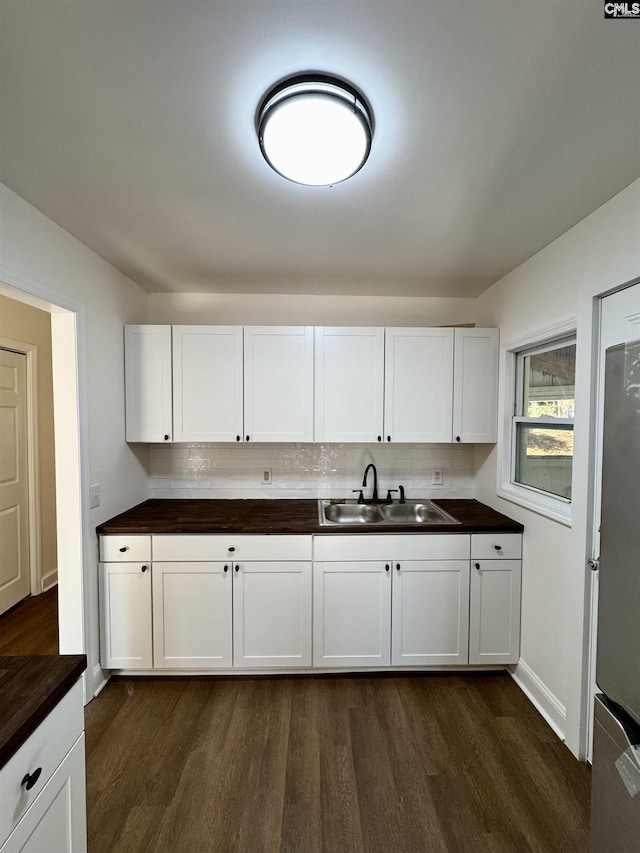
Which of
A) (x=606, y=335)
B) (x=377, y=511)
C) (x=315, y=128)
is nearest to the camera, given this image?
(x=315, y=128)

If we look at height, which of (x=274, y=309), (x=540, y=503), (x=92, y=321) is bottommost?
(x=540, y=503)

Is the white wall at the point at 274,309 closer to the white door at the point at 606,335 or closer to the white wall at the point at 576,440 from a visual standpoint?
the white wall at the point at 576,440

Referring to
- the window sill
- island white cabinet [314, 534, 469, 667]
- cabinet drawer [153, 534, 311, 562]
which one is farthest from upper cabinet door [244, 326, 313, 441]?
the window sill

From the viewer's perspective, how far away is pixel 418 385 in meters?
2.47

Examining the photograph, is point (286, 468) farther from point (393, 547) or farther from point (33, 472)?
point (33, 472)

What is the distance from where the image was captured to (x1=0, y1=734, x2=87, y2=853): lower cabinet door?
789 mm

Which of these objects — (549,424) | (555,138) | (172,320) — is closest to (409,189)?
(555,138)

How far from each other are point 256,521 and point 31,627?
1996 millimetres

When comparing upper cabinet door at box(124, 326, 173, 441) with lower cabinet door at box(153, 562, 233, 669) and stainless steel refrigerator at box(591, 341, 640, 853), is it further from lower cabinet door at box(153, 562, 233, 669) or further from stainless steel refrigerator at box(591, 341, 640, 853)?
stainless steel refrigerator at box(591, 341, 640, 853)

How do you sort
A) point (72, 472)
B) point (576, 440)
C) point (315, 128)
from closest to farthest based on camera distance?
point (315, 128) → point (576, 440) → point (72, 472)

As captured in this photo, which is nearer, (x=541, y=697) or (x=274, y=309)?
(x=541, y=697)

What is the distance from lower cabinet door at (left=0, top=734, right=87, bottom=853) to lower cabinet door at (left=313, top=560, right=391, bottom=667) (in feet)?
4.38

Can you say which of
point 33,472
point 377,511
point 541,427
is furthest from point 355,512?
point 33,472

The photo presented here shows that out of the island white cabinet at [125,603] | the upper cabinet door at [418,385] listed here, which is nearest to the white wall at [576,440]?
the upper cabinet door at [418,385]
